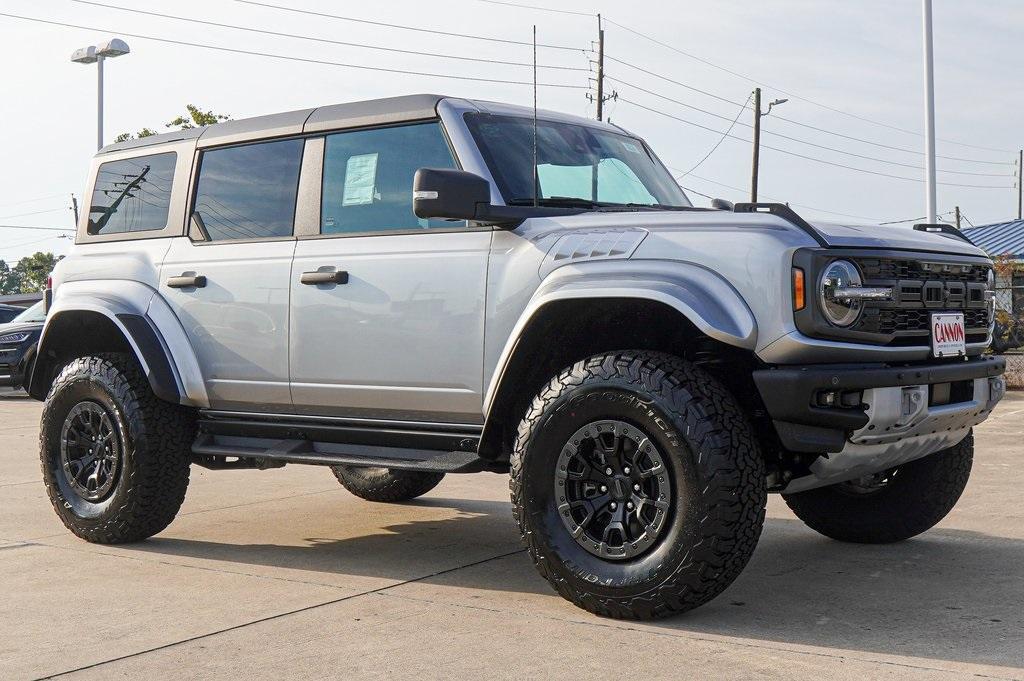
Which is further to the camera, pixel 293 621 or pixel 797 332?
pixel 293 621

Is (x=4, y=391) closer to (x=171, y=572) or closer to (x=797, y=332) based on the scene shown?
(x=171, y=572)

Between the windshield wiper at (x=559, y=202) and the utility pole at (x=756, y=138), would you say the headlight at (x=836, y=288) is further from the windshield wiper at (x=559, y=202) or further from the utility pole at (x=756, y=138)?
the utility pole at (x=756, y=138)

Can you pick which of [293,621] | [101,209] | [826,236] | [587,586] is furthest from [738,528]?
[101,209]

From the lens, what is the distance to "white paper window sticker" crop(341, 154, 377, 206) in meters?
5.63

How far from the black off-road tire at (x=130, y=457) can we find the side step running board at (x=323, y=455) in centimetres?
16

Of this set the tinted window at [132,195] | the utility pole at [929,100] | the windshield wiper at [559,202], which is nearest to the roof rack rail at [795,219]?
the windshield wiper at [559,202]

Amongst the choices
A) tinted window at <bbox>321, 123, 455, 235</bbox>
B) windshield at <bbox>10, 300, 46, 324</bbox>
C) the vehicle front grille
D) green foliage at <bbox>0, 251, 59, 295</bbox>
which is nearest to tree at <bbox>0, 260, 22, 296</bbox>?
green foliage at <bbox>0, 251, 59, 295</bbox>

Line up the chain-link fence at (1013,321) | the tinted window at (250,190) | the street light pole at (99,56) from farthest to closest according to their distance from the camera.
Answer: the street light pole at (99,56)
the chain-link fence at (1013,321)
the tinted window at (250,190)

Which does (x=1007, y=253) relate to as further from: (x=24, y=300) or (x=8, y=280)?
(x=8, y=280)

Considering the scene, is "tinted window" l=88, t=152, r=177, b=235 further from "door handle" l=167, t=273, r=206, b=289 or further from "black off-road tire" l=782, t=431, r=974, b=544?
"black off-road tire" l=782, t=431, r=974, b=544

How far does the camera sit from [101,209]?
6816mm

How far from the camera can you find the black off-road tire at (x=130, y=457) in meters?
6.02

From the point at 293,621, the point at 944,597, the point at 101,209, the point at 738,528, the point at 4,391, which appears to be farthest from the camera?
the point at 4,391

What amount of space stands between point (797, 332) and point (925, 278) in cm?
77
